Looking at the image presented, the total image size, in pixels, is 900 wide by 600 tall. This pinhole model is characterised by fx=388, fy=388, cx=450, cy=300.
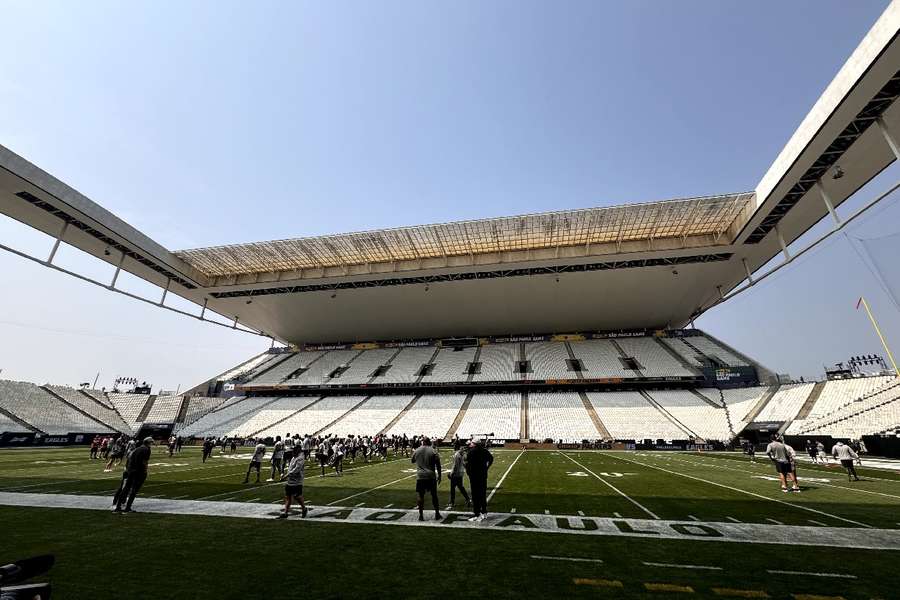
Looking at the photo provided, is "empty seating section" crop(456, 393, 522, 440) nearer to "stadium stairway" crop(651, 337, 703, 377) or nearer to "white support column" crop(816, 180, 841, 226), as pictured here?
"stadium stairway" crop(651, 337, 703, 377)

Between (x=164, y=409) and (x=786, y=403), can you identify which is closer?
(x=786, y=403)

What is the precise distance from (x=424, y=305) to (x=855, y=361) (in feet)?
151

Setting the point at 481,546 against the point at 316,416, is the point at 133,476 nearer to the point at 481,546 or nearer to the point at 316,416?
the point at 481,546

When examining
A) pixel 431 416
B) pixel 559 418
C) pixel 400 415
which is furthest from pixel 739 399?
pixel 400 415

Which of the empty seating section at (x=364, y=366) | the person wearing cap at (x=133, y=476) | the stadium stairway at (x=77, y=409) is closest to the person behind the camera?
Result: the person wearing cap at (x=133, y=476)

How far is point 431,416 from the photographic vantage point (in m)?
40.8

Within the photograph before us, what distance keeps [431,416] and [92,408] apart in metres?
36.7

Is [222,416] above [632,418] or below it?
above

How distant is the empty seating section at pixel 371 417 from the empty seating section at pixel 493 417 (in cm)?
802

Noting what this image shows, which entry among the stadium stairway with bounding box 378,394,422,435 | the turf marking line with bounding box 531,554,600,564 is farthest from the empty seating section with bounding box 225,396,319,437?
the turf marking line with bounding box 531,554,600,564

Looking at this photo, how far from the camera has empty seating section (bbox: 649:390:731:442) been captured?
34.2 m

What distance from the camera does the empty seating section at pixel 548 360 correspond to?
45.7m

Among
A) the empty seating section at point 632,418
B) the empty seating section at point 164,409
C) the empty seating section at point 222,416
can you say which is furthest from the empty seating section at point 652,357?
the empty seating section at point 164,409

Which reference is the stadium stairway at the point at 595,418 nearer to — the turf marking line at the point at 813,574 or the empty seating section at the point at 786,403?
the empty seating section at the point at 786,403
